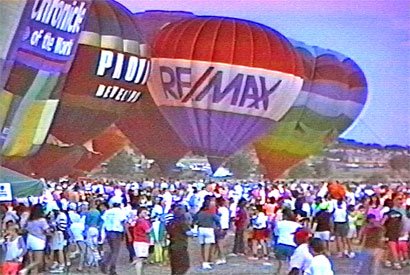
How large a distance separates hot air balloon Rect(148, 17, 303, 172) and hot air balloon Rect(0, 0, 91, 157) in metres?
0.69

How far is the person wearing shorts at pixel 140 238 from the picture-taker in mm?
7406

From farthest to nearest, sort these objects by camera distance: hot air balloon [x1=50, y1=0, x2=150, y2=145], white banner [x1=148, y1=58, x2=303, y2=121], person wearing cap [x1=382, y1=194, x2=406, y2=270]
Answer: person wearing cap [x1=382, y1=194, x2=406, y2=270] < white banner [x1=148, y1=58, x2=303, y2=121] < hot air balloon [x1=50, y1=0, x2=150, y2=145]

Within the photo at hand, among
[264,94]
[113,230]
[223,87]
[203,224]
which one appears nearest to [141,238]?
[113,230]

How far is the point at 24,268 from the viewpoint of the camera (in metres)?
7.39

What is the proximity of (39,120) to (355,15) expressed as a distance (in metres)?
2.56

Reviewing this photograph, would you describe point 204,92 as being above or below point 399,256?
above

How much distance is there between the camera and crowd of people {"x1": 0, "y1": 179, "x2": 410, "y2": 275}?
738 cm

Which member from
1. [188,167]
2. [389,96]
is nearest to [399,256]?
[389,96]

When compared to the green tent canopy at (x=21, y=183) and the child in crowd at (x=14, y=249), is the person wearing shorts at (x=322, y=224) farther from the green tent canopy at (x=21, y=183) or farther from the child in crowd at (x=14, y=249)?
the child in crowd at (x=14, y=249)

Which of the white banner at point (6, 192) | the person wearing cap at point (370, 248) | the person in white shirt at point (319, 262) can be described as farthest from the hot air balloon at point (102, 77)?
the person wearing cap at point (370, 248)

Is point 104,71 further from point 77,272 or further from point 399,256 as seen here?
point 399,256

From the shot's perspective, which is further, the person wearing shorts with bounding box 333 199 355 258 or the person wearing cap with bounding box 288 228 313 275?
the person wearing shorts with bounding box 333 199 355 258

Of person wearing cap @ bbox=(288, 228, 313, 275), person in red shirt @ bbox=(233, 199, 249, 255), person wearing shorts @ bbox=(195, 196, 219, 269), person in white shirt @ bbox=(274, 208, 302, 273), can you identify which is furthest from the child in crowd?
person wearing cap @ bbox=(288, 228, 313, 275)

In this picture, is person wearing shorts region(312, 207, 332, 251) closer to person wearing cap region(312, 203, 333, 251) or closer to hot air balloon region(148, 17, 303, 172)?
person wearing cap region(312, 203, 333, 251)
